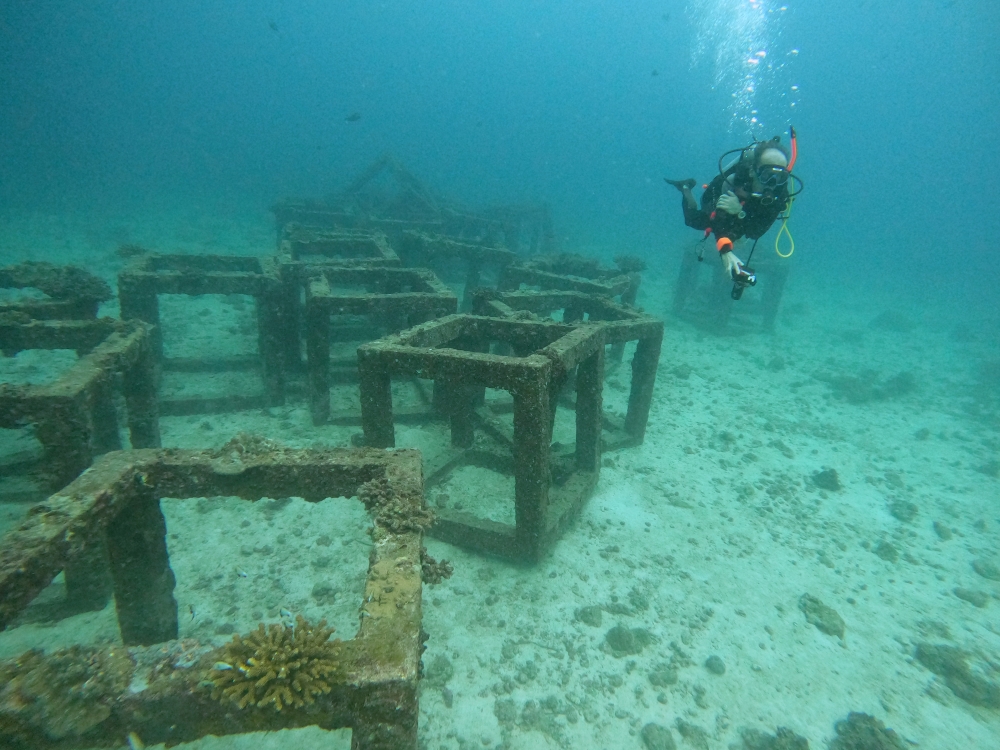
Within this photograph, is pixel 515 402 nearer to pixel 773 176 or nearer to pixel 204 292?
pixel 773 176

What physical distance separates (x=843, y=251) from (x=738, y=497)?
68936mm

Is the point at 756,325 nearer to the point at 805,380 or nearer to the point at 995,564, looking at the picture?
the point at 805,380

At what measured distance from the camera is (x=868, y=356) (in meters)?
18.0

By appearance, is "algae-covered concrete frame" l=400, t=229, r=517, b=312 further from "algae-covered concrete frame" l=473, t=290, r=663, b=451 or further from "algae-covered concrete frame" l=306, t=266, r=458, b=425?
"algae-covered concrete frame" l=306, t=266, r=458, b=425

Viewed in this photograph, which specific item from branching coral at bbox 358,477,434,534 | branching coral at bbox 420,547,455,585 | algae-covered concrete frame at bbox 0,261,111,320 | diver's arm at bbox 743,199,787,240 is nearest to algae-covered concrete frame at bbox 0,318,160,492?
algae-covered concrete frame at bbox 0,261,111,320

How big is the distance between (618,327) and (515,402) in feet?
9.55

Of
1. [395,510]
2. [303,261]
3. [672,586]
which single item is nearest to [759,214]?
[672,586]

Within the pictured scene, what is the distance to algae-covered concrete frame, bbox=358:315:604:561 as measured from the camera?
500 cm

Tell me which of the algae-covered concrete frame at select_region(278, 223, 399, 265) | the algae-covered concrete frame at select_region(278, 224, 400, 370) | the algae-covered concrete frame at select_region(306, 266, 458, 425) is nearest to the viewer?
the algae-covered concrete frame at select_region(306, 266, 458, 425)

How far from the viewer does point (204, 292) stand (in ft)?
25.9

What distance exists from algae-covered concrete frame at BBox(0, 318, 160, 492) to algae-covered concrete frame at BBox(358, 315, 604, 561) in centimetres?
232

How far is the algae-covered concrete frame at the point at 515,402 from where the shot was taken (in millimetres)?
5004

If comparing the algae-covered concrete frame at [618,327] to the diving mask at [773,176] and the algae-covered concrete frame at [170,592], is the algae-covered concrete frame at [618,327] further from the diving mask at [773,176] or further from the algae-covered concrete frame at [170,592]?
the algae-covered concrete frame at [170,592]

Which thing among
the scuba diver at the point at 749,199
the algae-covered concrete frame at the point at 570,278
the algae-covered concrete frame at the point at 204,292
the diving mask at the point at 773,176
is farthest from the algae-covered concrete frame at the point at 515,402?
the algae-covered concrete frame at the point at 570,278
